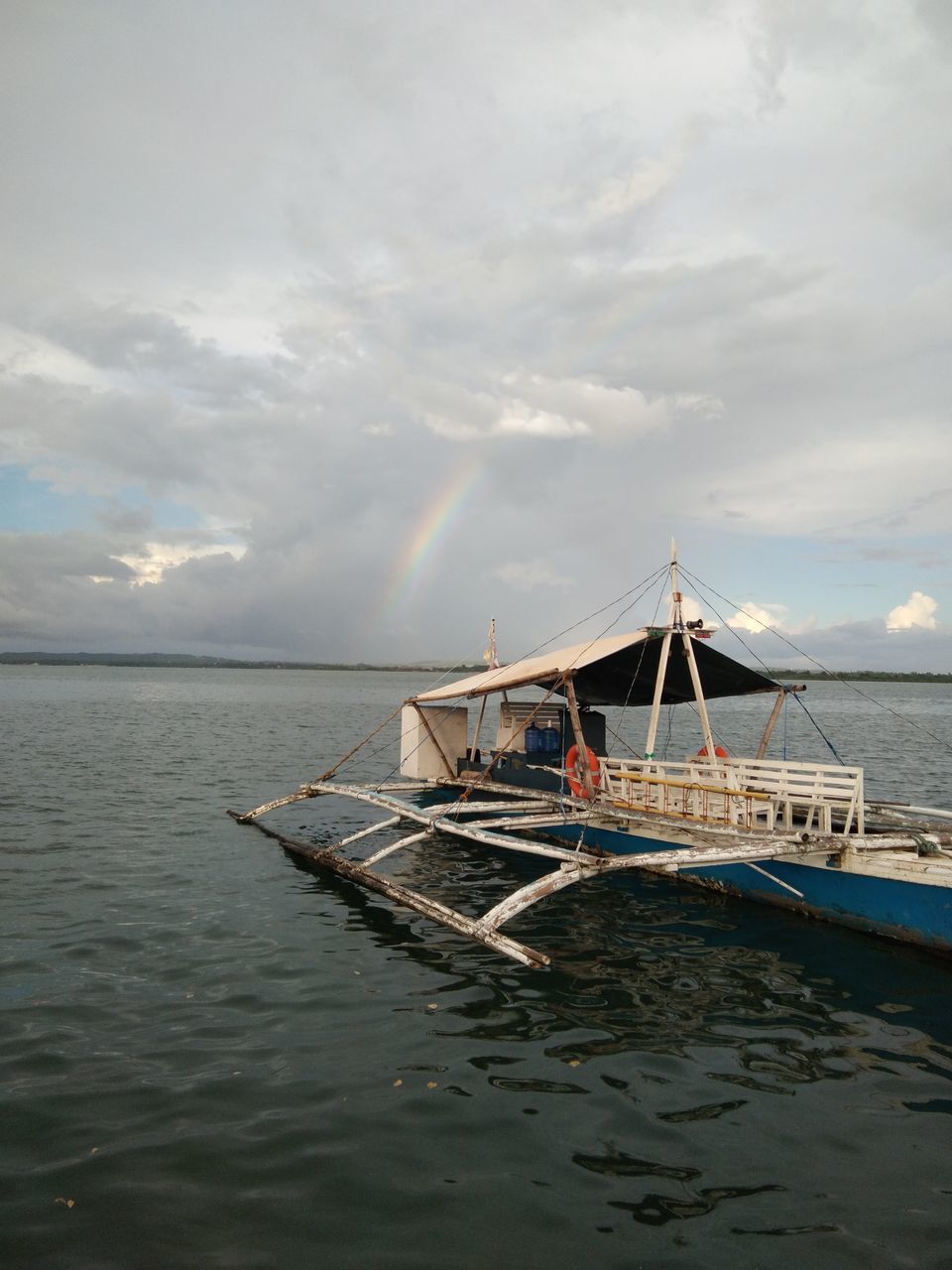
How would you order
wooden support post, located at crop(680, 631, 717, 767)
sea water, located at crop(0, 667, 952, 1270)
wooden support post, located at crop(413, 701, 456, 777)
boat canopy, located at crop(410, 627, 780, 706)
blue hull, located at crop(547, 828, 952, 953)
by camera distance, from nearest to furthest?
sea water, located at crop(0, 667, 952, 1270) < blue hull, located at crop(547, 828, 952, 953) < wooden support post, located at crop(680, 631, 717, 767) < boat canopy, located at crop(410, 627, 780, 706) < wooden support post, located at crop(413, 701, 456, 777)

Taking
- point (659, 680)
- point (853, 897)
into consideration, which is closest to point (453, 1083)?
point (853, 897)

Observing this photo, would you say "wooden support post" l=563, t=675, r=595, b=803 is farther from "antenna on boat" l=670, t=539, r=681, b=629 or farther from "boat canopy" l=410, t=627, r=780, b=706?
"antenna on boat" l=670, t=539, r=681, b=629

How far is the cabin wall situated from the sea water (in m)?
8.91

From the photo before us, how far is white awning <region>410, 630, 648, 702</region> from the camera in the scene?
17.2 m

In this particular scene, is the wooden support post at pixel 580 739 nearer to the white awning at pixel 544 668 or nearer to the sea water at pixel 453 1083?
the white awning at pixel 544 668

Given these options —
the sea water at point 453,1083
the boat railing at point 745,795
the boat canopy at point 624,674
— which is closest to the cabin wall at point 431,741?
the boat canopy at point 624,674

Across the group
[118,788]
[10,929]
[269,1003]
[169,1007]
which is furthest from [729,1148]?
[118,788]

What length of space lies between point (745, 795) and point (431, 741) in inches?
500

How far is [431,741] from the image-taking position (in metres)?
24.9

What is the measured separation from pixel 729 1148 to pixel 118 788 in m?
25.3

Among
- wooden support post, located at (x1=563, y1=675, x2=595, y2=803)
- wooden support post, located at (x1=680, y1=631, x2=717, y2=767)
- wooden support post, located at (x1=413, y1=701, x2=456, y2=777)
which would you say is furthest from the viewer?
wooden support post, located at (x1=413, y1=701, x2=456, y2=777)

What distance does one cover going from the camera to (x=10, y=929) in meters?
12.5

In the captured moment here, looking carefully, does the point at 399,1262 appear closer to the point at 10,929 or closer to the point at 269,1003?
the point at 269,1003

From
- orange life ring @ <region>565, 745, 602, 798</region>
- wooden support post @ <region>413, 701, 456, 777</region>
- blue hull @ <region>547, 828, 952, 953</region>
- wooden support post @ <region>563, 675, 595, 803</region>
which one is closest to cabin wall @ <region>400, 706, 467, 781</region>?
wooden support post @ <region>413, 701, 456, 777</region>
